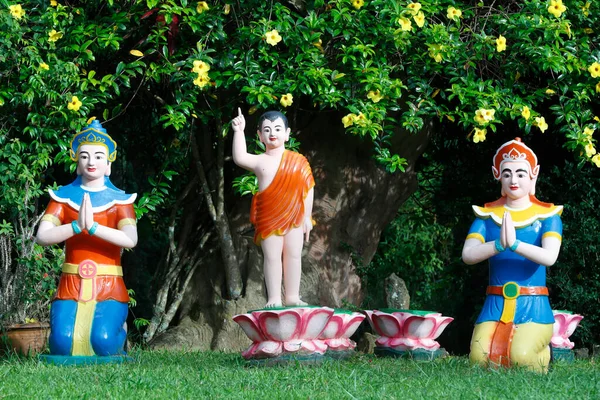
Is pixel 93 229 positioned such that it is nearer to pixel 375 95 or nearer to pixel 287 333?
pixel 287 333

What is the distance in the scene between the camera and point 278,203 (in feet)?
20.8

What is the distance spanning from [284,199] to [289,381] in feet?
5.31

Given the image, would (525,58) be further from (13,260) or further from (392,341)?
(13,260)

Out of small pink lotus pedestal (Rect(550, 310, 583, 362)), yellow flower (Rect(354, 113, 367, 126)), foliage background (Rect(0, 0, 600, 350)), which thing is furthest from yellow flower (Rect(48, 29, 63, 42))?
small pink lotus pedestal (Rect(550, 310, 583, 362))

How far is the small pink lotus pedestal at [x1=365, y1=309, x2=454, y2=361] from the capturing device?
23.3 ft

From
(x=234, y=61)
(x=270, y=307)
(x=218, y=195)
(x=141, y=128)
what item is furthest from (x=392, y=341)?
(x=141, y=128)

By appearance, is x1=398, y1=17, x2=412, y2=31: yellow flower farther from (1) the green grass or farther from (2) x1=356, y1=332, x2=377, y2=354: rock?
(2) x1=356, y1=332, x2=377, y2=354: rock

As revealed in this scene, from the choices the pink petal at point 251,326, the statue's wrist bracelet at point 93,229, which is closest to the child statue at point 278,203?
the pink petal at point 251,326

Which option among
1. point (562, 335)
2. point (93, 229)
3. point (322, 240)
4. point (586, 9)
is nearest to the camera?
point (93, 229)

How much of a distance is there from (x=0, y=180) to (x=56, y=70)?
3.26 ft

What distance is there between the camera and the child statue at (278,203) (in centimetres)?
634

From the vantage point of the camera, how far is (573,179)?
8.17 meters

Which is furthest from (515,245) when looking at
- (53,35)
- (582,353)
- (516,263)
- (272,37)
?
(53,35)

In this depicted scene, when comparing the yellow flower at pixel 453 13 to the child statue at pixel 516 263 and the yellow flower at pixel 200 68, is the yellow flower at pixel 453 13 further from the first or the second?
the yellow flower at pixel 200 68
